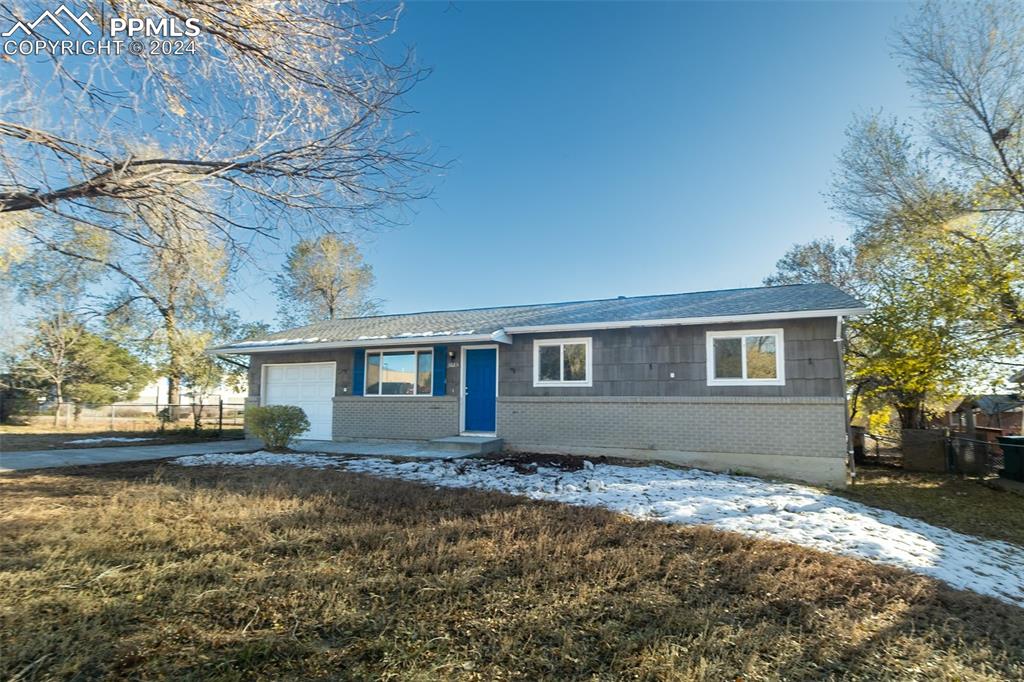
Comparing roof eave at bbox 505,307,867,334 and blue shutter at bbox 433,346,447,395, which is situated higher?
roof eave at bbox 505,307,867,334

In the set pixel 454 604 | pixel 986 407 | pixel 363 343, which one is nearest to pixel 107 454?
pixel 363 343

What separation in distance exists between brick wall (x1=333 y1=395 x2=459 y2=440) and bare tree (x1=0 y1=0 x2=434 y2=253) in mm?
7542

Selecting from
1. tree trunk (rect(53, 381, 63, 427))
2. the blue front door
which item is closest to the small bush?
the blue front door

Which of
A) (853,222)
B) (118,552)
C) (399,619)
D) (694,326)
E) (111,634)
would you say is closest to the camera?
(111,634)

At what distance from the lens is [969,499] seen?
335 inches

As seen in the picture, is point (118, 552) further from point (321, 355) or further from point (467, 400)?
point (321, 355)

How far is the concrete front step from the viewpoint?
34.5 ft

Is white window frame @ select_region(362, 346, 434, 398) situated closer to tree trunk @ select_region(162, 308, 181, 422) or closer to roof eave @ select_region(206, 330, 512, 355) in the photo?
roof eave @ select_region(206, 330, 512, 355)

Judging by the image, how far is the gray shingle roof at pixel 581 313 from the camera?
31.6 ft

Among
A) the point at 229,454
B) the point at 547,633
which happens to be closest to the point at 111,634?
the point at 547,633

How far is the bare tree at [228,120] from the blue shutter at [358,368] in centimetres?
812

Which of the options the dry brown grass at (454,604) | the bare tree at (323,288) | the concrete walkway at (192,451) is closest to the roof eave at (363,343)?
the concrete walkway at (192,451)

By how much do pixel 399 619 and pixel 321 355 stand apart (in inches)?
451

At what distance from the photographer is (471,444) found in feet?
34.8
